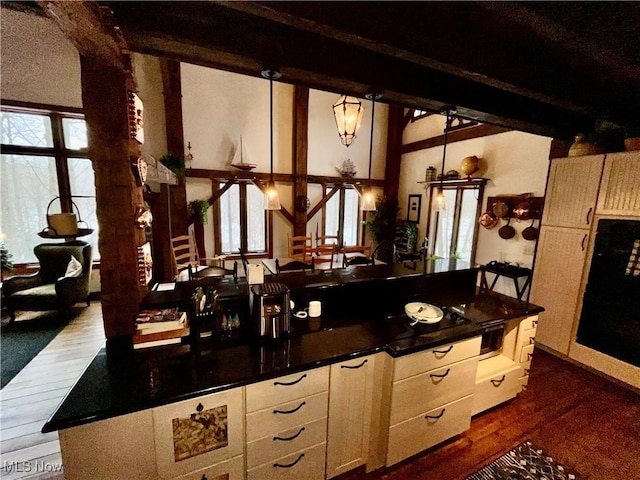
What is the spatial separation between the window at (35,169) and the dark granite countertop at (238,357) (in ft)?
12.9

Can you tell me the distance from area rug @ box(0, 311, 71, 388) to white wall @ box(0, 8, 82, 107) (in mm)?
2994

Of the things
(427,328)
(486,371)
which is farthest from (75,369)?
(486,371)

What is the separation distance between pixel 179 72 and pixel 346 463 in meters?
5.82

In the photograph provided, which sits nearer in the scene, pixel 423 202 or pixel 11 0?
pixel 11 0

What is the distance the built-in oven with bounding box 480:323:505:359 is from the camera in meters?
2.13

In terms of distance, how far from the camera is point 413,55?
136 cm

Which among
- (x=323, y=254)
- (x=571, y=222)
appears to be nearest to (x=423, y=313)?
(x=571, y=222)

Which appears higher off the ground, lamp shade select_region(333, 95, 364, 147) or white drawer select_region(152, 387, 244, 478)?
lamp shade select_region(333, 95, 364, 147)

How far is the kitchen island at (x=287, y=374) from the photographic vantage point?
41.9 inches

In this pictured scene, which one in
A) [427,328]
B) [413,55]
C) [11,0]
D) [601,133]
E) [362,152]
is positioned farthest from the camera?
[362,152]

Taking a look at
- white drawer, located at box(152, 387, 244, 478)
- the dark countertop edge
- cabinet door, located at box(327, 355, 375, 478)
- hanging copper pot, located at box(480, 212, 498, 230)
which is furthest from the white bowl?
hanging copper pot, located at box(480, 212, 498, 230)

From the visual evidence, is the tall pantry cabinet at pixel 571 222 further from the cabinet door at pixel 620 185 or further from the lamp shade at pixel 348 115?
the lamp shade at pixel 348 115

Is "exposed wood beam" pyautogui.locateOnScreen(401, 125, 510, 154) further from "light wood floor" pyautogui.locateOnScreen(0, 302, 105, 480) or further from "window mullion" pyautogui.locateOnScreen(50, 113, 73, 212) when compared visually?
"window mullion" pyautogui.locateOnScreen(50, 113, 73, 212)

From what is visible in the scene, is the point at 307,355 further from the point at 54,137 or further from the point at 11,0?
the point at 54,137
